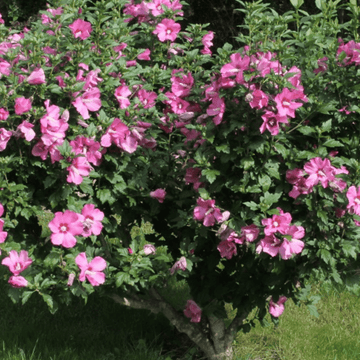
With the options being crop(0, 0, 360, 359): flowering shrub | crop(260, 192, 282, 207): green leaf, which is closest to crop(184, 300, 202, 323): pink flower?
crop(0, 0, 360, 359): flowering shrub

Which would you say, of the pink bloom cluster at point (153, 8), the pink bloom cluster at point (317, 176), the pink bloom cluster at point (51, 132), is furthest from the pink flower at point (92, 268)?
the pink bloom cluster at point (153, 8)

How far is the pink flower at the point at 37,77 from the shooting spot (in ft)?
6.99

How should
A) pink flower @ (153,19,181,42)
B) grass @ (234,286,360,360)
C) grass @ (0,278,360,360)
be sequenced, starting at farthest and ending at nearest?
1. grass @ (234,286,360,360)
2. grass @ (0,278,360,360)
3. pink flower @ (153,19,181,42)

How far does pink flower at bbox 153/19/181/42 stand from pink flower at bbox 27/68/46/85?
77 centimetres

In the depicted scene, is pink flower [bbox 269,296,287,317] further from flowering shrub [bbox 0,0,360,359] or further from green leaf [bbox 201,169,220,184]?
green leaf [bbox 201,169,220,184]

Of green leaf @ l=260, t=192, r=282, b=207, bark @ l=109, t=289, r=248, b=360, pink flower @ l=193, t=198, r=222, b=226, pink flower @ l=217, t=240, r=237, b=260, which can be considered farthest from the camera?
bark @ l=109, t=289, r=248, b=360

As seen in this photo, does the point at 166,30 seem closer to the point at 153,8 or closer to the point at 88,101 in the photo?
the point at 153,8

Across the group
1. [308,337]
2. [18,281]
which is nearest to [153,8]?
[18,281]

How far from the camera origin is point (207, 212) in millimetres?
2279

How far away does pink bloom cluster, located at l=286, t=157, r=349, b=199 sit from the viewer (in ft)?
6.96

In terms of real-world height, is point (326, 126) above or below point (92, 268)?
above

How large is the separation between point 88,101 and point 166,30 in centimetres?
70

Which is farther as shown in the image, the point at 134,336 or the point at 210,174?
the point at 134,336

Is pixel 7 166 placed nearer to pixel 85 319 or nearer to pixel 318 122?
pixel 318 122
